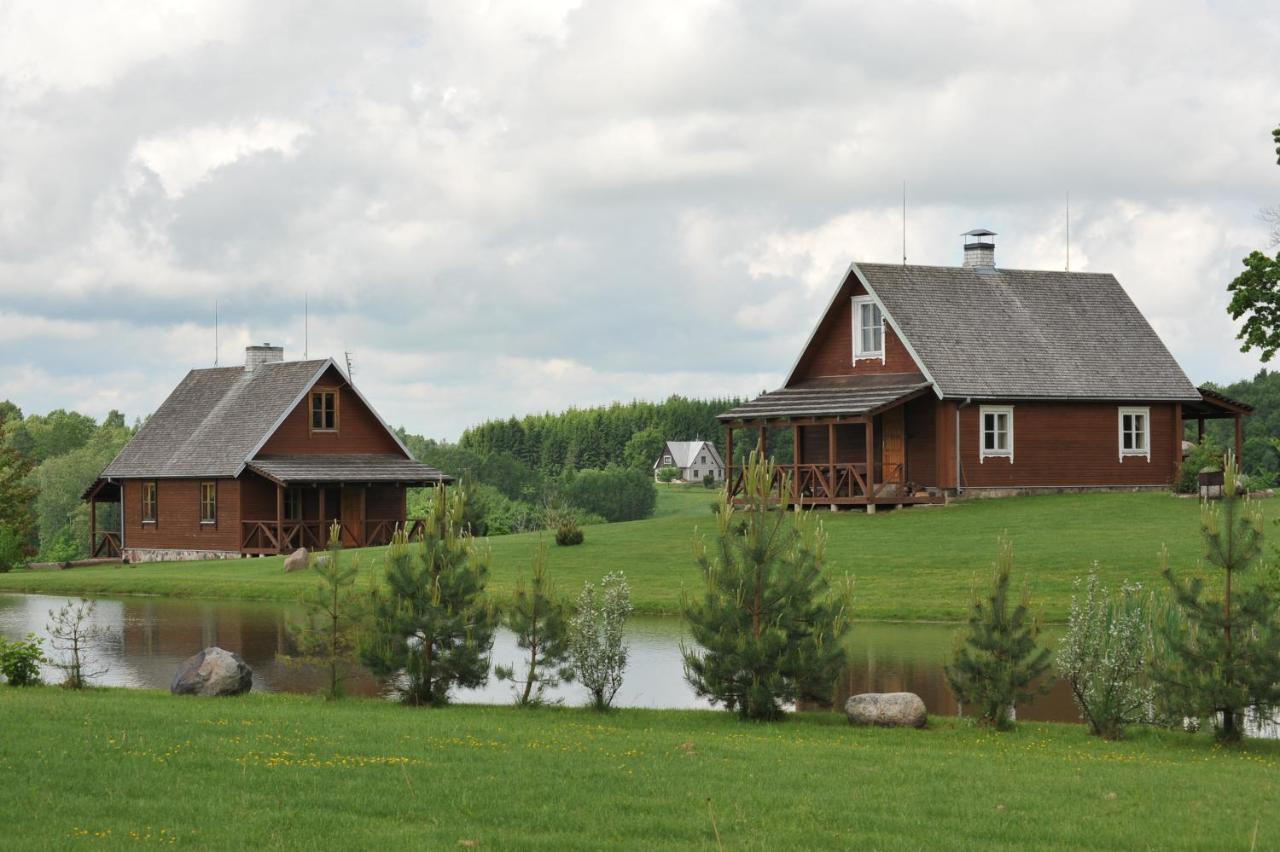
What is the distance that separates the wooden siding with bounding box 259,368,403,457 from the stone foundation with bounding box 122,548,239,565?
3.37 metres

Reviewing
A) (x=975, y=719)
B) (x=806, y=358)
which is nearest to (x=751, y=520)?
(x=975, y=719)

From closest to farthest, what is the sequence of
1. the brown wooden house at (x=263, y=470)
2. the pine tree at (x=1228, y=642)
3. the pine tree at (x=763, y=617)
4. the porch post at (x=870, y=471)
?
the pine tree at (x=1228, y=642) → the pine tree at (x=763, y=617) → the porch post at (x=870, y=471) → the brown wooden house at (x=263, y=470)

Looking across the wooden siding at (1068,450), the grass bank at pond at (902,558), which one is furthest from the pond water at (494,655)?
the wooden siding at (1068,450)

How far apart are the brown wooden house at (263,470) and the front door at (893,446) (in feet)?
44.1

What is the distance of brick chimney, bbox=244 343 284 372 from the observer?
171ft

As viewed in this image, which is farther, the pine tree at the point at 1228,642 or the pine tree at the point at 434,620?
the pine tree at the point at 434,620

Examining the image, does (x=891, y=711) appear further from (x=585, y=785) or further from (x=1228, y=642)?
(x=585, y=785)

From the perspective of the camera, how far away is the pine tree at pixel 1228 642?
1557cm

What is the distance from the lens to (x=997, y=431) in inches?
1635

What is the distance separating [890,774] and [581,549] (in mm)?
25884

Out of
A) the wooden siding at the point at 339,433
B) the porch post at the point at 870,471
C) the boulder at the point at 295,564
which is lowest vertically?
the boulder at the point at 295,564

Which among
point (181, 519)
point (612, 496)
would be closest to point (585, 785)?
point (181, 519)

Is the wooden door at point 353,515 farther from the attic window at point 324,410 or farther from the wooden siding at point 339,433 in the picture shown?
the attic window at point 324,410

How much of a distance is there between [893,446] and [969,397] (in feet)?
9.15
